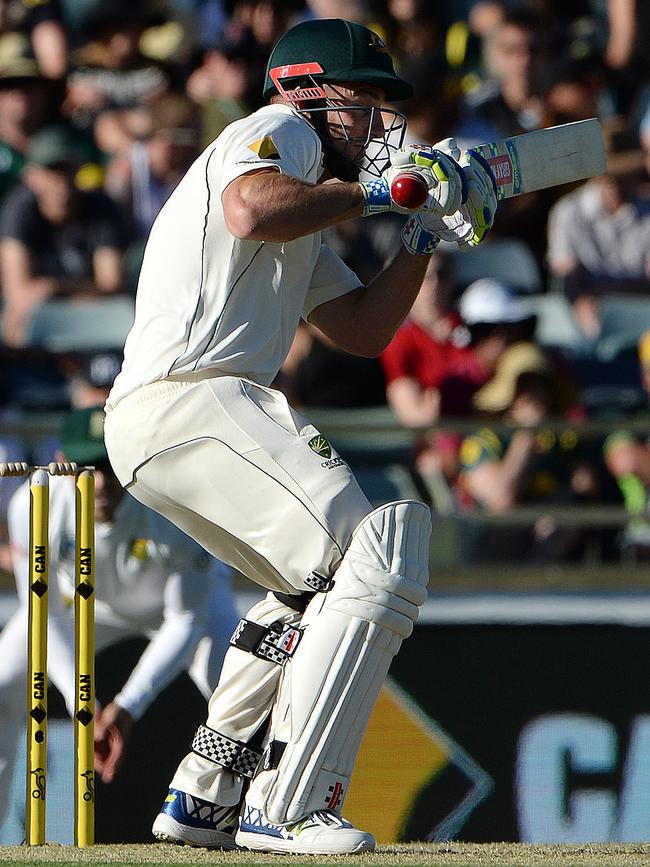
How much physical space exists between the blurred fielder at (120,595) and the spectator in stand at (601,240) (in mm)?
3310

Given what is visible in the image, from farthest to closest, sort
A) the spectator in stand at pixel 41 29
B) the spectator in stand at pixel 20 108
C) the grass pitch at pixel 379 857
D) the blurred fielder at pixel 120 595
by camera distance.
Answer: the spectator in stand at pixel 41 29 → the spectator in stand at pixel 20 108 → the blurred fielder at pixel 120 595 → the grass pitch at pixel 379 857

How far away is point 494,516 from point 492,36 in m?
4.33

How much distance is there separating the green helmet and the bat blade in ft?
0.96

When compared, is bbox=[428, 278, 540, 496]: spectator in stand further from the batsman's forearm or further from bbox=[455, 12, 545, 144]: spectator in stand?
the batsman's forearm

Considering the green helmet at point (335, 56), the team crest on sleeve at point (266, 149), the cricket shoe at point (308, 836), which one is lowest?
the cricket shoe at point (308, 836)

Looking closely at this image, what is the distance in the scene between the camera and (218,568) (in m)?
4.88

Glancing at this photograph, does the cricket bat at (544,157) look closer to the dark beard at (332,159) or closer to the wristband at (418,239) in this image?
the wristband at (418,239)

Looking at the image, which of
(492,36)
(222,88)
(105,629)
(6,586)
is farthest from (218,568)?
(492,36)

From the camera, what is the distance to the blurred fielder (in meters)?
4.70

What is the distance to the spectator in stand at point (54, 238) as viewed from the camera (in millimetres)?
7184

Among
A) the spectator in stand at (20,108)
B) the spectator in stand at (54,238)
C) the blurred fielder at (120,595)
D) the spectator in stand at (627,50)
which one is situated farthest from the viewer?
the spectator in stand at (627,50)

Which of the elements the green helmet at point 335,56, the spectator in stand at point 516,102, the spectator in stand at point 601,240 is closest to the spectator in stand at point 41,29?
the spectator in stand at point 516,102

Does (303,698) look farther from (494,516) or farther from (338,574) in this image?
(494,516)

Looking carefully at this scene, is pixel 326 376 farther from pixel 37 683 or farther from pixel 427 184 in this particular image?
pixel 427 184
